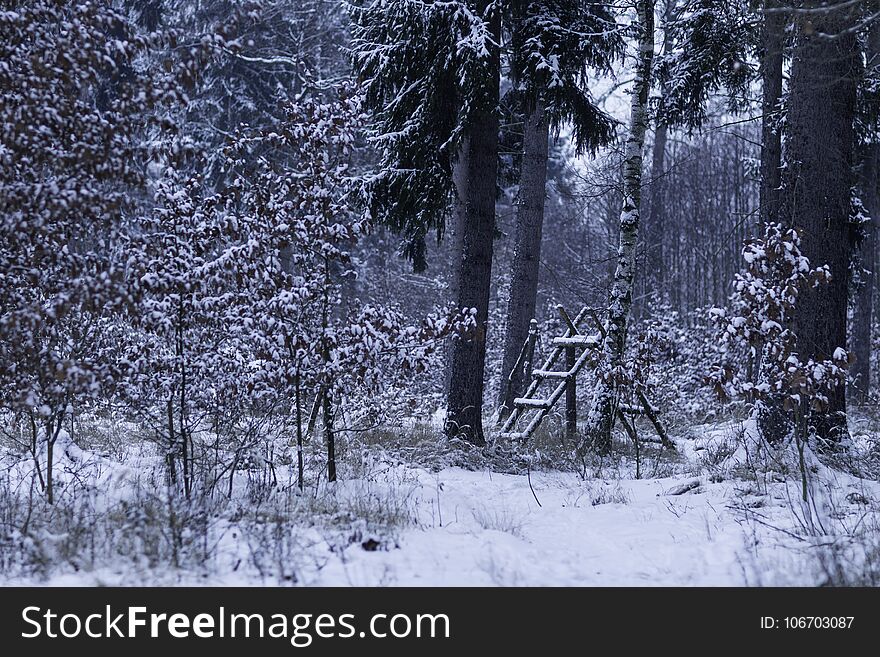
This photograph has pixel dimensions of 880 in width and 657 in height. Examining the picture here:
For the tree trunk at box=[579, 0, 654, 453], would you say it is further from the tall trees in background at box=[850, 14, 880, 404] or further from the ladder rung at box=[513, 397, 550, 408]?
the tall trees in background at box=[850, 14, 880, 404]

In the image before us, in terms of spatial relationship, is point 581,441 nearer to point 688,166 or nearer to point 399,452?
point 399,452

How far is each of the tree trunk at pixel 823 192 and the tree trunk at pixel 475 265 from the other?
3924mm

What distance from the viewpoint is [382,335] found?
7.52 meters

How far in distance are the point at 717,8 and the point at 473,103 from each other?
445 centimetres

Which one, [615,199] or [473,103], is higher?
[615,199]

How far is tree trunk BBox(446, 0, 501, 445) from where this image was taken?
10.3m

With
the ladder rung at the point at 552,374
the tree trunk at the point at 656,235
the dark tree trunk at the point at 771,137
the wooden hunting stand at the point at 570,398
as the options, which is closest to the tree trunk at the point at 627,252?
the wooden hunting stand at the point at 570,398

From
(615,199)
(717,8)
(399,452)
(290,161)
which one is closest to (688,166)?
(615,199)

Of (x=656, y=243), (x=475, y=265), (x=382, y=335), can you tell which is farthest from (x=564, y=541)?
(x=656, y=243)

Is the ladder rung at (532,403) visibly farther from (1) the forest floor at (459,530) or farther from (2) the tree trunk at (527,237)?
(2) the tree trunk at (527,237)

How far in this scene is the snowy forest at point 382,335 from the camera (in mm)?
5332

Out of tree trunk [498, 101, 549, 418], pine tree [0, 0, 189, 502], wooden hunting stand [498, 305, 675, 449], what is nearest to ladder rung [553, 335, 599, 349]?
wooden hunting stand [498, 305, 675, 449]

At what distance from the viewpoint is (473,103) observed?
9.66 meters

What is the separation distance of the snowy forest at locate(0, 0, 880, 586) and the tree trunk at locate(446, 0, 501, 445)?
0.03 metres
